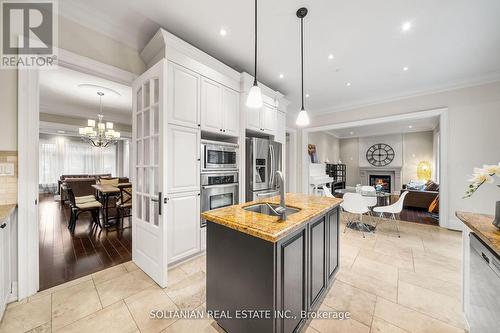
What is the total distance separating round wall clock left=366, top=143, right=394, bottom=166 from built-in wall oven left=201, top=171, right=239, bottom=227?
916 cm

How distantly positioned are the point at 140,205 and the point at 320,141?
752cm

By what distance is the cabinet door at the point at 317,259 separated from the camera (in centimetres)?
155

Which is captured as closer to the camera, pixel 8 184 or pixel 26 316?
pixel 26 316

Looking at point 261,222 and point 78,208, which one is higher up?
point 261,222


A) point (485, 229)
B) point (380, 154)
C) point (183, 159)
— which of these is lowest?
point (485, 229)

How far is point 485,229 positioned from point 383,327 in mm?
1037

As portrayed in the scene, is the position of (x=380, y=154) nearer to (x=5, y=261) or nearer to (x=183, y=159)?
(x=183, y=159)

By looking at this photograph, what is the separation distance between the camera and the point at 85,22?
210 centimetres

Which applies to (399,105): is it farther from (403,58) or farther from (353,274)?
(353,274)

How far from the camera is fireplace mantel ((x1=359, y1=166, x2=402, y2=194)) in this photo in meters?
8.82

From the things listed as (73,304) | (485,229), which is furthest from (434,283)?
(73,304)

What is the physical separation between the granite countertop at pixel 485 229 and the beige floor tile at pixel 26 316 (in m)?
3.11

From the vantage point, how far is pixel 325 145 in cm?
870

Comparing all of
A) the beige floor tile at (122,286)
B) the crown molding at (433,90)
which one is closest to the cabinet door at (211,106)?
the beige floor tile at (122,286)
